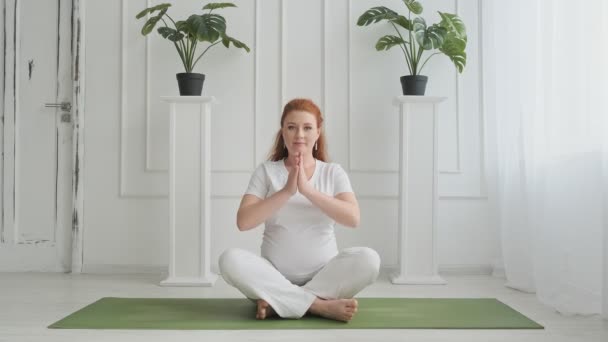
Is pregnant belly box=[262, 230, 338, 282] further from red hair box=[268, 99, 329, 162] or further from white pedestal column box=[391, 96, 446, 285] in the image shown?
white pedestal column box=[391, 96, 446, 285]

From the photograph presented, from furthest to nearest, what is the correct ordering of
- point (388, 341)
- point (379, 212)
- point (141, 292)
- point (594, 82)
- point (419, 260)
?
point (379, 212)
point (419, 260)
point (141, 292)
point (594, 82)
point (388, 341)

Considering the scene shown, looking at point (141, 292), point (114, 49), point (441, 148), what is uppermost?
point (114, 49)

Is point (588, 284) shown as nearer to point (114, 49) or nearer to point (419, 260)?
point (419, 260)

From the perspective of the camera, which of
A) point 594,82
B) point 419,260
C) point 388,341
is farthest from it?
point 419,260

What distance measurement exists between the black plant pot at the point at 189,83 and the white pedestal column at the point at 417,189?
116cm

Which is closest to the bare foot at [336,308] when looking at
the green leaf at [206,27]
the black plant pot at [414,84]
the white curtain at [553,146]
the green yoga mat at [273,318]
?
the green yoga mat at [273,318]

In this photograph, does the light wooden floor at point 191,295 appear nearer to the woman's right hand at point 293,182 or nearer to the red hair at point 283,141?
the woman's right hand at point 293,182

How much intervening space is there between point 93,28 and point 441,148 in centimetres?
239

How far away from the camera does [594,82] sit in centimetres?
214

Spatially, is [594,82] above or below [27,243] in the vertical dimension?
above

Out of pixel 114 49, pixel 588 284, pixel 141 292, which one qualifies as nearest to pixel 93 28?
pixel 114 49

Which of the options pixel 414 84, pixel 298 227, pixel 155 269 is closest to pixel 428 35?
pixel 414 84

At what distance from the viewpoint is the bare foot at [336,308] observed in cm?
202

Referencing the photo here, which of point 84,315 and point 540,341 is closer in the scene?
point 540,341
